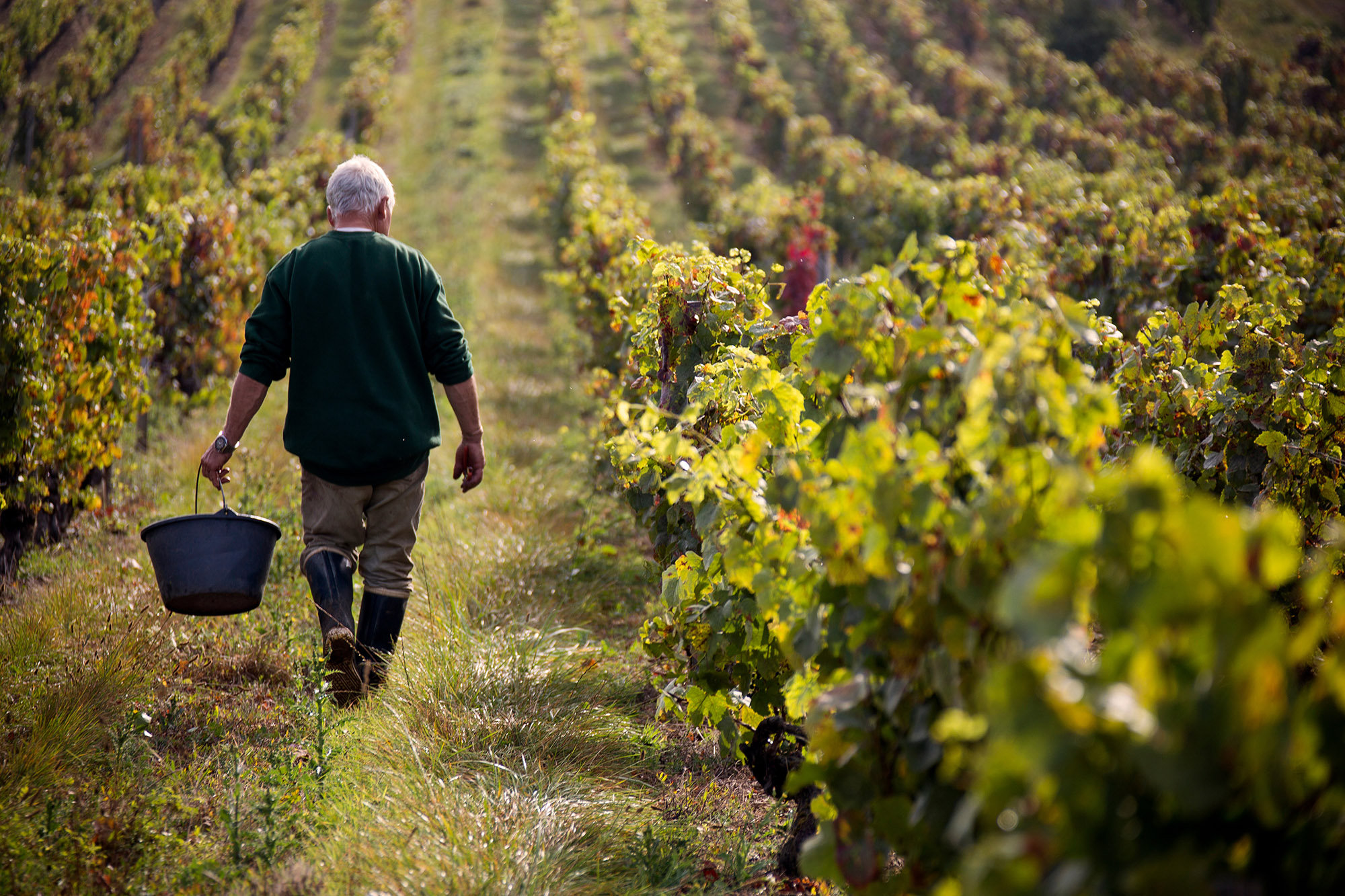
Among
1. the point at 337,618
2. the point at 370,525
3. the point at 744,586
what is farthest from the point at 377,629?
the point at 744,586

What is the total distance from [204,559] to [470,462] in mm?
987

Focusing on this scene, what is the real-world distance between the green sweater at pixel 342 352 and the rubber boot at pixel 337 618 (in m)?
0.31

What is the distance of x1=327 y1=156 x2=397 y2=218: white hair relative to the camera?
3242 mm

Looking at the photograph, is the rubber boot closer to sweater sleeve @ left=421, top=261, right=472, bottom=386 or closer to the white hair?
sweater sleeve @ left=421, top=261, right=472, bottom=386

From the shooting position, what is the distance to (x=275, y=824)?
2383mm

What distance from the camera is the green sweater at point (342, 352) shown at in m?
3.15

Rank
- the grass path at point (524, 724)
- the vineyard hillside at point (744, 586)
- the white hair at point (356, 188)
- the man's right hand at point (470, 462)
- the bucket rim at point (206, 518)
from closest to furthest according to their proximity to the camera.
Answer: the vineyard hillside at point (744, 586) < the grass path at point (524, 724) < the bucket rim at point (206, 518) < the white hair at point (356, 188) < the man's right hand at point (470, 462)

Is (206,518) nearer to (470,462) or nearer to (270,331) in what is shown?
(270,331)

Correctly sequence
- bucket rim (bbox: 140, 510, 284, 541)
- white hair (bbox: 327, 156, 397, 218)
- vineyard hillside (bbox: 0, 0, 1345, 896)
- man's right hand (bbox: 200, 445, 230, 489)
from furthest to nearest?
white hair (bbox: 327, 156, 397, 218)
man's right hand (bbox: 200, 445, 230, 489)
bucket rim (bbox: 140, 510, 284, 541)
vineyard hillside (bbox: 0, 0, 1345, 896)

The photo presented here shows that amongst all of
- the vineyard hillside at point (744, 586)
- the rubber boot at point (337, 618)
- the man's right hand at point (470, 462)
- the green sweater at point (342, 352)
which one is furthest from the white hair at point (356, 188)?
the rubber boot at point (337, 618)

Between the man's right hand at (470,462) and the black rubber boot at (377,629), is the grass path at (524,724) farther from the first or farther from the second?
the man's right hand at (470,462)

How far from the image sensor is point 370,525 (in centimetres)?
338

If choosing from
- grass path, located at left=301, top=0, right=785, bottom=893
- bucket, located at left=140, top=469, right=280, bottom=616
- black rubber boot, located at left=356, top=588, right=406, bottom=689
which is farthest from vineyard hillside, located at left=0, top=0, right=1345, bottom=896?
bucket, located at left=140, top=469, right=280, bottom=616

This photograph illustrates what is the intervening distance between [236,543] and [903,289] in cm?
224
